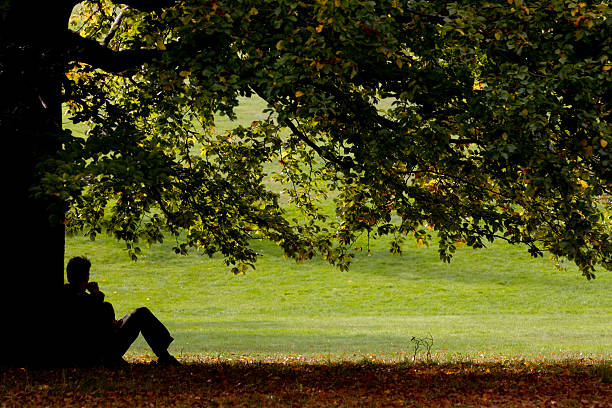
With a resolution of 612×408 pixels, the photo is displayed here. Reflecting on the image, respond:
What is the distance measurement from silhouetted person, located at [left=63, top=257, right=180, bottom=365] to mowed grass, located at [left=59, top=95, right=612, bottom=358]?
23.9ft

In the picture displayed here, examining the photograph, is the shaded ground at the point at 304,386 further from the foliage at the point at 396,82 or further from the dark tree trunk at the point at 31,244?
the foliage at the point at 396,82

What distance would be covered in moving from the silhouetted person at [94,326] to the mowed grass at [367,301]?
287 inches

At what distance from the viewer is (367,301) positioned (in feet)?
99.7

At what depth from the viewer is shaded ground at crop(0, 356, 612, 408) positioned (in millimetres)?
7348

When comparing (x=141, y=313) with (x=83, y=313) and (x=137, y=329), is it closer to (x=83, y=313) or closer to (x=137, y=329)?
(x=137, y=329)

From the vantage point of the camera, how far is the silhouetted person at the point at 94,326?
8.62 meters

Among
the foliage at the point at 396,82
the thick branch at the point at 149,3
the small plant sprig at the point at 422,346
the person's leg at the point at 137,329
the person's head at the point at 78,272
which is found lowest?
the small plant sprig at the point at 422,346

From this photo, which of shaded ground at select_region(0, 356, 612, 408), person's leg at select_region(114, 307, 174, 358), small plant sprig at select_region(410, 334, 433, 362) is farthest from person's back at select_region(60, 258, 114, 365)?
small plant sprig at select_region(410, 334, 433, 362)

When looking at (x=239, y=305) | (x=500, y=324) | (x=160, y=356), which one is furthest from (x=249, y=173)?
(x=239, y=305)

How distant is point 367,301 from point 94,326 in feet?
73.7

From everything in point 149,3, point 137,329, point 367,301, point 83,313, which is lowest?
point 367,301

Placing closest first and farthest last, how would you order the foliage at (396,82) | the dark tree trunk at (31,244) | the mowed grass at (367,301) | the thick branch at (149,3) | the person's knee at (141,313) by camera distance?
the foliage at (396,82)
the dark tree trunk at (31,244)
the person's knee at (141,313)
the thick branch at (149,3)
the mowed grass at (367,301)

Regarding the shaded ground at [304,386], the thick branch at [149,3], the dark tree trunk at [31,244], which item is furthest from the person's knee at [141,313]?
the thick branch at [149,3]

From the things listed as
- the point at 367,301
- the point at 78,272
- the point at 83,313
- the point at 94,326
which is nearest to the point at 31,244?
the point at 78,272
